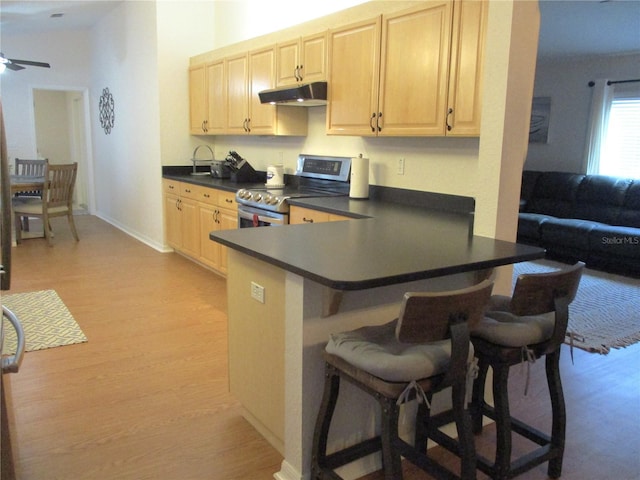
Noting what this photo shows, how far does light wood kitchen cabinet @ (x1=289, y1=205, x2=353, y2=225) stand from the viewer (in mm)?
3150

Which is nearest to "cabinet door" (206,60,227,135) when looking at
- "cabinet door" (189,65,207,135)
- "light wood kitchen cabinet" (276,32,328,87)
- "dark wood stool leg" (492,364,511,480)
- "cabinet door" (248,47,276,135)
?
"cabinet door" (189,65,207,135)

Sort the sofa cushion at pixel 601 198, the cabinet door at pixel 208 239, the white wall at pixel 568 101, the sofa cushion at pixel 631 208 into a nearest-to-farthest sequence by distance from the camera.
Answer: the cabinet door at pixel 208 239, the sofa cushion at pixel 631 208, the sofa cushion at pixel 601 198, the white wall at pixel 568 101

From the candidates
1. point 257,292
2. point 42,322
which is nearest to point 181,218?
point 42,322

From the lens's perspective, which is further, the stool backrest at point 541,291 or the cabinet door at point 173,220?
the cabinet door at point 173,220

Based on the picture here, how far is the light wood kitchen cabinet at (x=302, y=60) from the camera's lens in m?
3.69

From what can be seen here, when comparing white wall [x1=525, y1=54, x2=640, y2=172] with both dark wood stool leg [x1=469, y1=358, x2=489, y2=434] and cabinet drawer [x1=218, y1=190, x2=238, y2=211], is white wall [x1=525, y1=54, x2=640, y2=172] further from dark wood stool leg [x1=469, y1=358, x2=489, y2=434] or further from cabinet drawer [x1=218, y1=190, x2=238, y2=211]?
dark wood stool leg [x1=469, y1=358, x2=489, y2=434]

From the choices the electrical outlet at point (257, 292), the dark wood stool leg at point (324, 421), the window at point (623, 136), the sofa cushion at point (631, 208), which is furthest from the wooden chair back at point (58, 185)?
the window at point (623, 136)

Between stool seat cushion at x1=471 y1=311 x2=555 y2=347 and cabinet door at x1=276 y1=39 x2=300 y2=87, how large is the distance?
2831 mm

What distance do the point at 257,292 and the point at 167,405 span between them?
872mm

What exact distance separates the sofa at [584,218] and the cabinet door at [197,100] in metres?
3.87

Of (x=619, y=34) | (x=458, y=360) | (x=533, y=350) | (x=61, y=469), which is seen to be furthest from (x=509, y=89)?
(x=619, y=34)

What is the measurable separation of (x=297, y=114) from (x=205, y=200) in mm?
1253

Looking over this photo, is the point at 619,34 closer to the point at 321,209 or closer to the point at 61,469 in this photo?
the point at 321,209

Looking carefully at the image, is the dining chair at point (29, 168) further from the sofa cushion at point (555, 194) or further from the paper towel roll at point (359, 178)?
the sofa cushion at point (555, 194)
